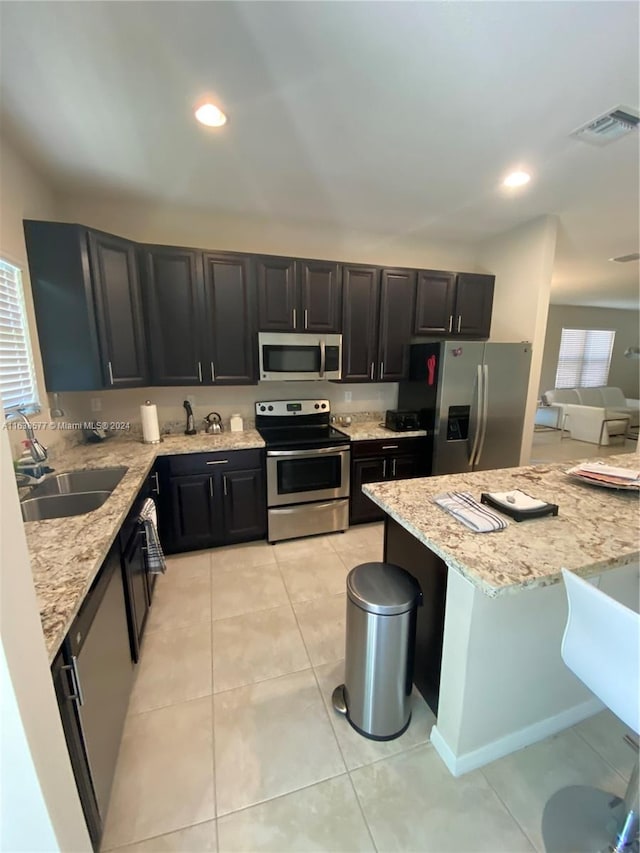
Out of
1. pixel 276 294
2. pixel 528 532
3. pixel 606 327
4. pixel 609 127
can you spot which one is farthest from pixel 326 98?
pixel 606 327

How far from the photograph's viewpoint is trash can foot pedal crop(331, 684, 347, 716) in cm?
160

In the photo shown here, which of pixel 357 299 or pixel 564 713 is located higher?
pixel 357 299

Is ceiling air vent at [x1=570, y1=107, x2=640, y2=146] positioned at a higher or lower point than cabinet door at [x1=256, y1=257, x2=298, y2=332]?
higher

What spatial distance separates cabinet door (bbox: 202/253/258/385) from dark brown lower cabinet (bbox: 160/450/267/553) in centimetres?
70

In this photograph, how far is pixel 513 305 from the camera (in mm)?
3475

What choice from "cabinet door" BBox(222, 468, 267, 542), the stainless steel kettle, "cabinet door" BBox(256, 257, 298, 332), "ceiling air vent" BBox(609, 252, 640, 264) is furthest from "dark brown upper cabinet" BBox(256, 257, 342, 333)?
"ceiling air vent" BBox(609, 252, 640, 264)

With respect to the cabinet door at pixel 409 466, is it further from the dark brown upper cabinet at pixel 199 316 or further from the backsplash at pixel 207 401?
the dark brown upper cabinet at pixel 199 316

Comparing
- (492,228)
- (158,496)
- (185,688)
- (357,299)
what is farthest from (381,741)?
(492,228)

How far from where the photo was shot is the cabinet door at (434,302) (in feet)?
11.1

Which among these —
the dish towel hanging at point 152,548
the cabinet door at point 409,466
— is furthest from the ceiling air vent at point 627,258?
the dish towel hanging at point 152,548

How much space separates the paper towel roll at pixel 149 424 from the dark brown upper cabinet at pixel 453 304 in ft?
8.13

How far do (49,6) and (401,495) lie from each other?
2256mm

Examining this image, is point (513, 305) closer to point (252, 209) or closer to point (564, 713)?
point (252, 209)

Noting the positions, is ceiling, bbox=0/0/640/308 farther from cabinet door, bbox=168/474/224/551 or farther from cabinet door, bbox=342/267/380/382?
cabinet door, bbox=168/474/224/551
